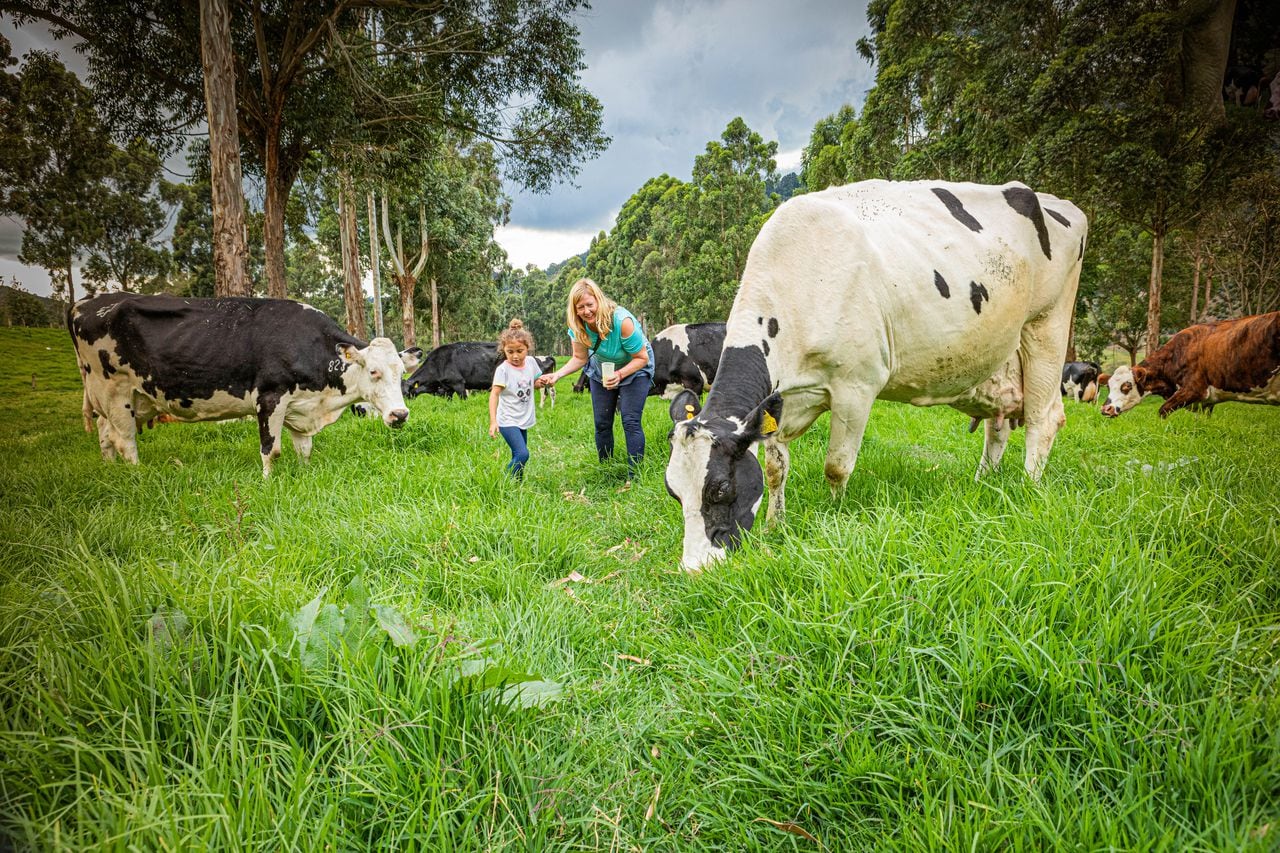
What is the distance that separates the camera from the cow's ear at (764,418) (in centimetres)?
290

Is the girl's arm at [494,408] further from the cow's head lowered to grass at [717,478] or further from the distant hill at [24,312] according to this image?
the distant hill at [24,312]

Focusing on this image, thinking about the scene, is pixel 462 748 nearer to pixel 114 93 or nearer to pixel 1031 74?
pixel 114 93

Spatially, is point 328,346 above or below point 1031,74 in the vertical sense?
below

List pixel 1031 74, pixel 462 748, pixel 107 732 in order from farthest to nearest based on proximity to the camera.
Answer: pixel 1031 74
pixel 462 748
pixel 107 732

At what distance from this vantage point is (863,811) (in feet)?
4.52

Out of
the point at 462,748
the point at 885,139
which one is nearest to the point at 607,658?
the point at 462,748

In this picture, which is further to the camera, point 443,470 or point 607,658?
point 443,470

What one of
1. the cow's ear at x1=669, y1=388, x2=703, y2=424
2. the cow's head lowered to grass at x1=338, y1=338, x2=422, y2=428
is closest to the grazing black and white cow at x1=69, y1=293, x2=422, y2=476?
the cow's head lowered to grass at x1=338, y1=338, x2=422, y2=428

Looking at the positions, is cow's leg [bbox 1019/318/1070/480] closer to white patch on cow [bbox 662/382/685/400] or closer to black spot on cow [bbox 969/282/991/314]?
black spot on cow [bbox 969/282/991/314]

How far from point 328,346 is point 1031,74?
18320 mm

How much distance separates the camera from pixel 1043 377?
4.47m

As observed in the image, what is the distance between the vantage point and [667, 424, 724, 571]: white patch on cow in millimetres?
2801

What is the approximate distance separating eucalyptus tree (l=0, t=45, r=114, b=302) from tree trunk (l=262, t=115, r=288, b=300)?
2.17 metres

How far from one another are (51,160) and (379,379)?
382 centimetres
